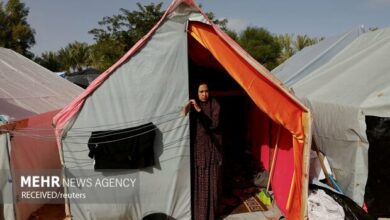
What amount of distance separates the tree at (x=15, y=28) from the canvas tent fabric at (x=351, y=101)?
61.5 feet

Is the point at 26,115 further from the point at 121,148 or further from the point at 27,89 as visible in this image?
the point at 121,148

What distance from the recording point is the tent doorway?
4.77 m

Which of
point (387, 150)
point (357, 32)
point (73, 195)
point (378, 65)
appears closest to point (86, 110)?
point (73, 195)

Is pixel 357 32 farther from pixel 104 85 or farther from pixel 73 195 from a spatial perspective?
pixel 73 195

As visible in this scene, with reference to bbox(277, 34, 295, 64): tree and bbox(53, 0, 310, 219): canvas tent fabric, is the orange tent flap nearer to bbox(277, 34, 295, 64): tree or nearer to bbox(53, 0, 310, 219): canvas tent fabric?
bbox(53, 0, 310, 219): canvas tent fabric

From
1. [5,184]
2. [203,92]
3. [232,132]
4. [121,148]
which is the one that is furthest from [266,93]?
[232,132]

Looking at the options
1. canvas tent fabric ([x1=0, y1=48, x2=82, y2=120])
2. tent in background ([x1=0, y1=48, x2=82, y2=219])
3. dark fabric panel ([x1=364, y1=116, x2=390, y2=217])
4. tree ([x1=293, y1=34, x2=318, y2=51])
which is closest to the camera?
dark fabric panel ([x1=364, y1=116, x2=390, y2=217])

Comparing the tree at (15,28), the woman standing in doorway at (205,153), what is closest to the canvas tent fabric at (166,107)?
the woman standing in doorway at (205,153)

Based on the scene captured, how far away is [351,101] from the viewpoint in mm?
3756

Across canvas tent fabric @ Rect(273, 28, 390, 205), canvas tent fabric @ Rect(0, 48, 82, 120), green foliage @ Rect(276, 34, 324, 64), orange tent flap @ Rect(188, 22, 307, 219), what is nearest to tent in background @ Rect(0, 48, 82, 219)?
canvas tent fabric @ Rect(0, 48, 82, 120)

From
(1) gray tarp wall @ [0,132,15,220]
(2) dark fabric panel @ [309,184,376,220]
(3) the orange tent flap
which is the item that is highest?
(3) the orange tent flap

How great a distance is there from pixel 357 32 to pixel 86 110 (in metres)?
5.66

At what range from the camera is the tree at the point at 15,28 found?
18641mm

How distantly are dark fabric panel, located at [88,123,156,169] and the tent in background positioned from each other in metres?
0.93
